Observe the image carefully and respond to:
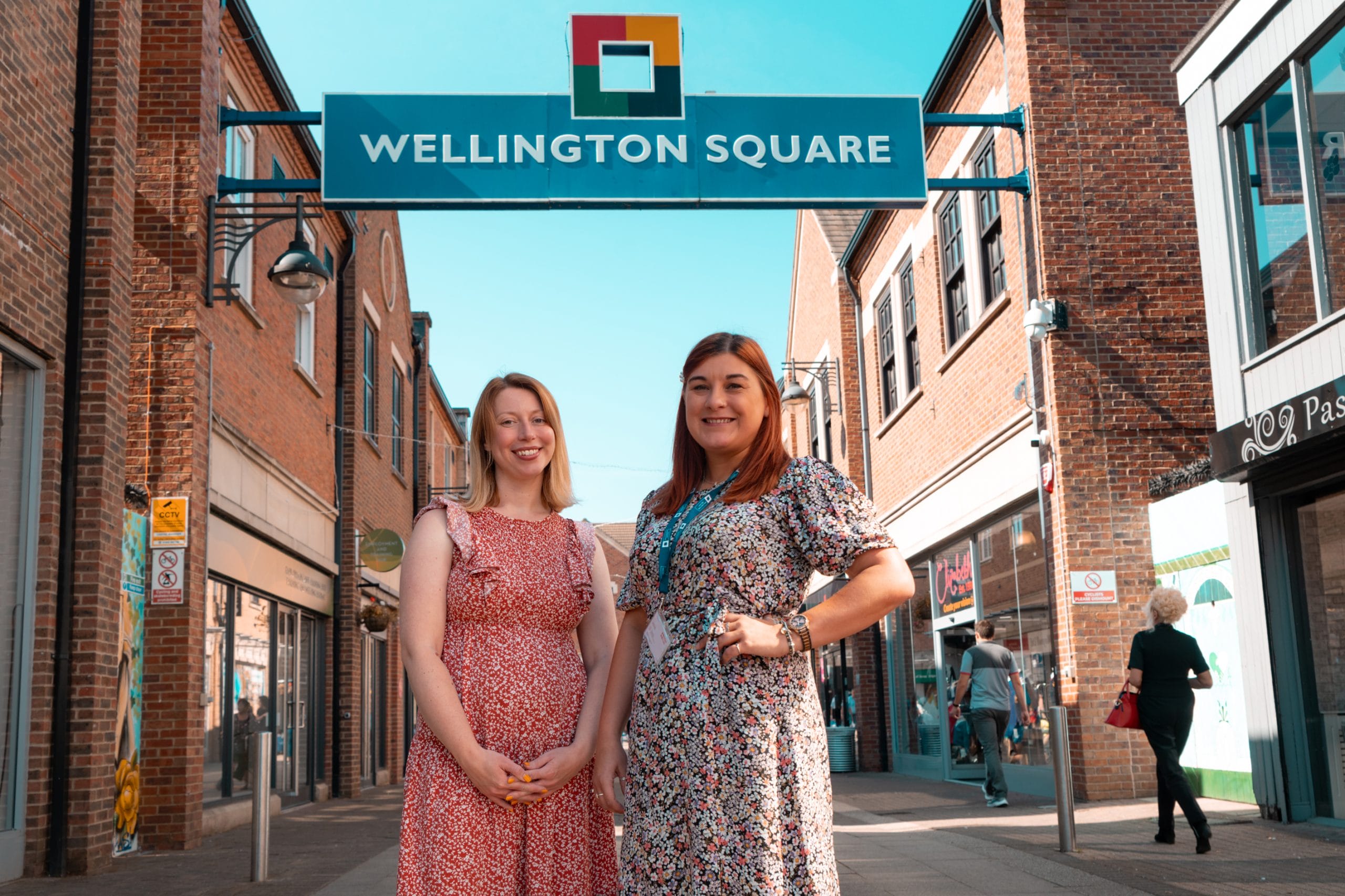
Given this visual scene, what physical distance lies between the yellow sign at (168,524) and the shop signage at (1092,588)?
7798mm

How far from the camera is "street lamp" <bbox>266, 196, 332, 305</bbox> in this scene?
1152 centimetres

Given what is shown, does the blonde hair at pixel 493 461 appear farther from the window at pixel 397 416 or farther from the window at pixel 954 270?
the window at pixel 397 416

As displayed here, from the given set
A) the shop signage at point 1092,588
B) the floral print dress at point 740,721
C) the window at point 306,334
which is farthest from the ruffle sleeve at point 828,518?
the window at point 306,334

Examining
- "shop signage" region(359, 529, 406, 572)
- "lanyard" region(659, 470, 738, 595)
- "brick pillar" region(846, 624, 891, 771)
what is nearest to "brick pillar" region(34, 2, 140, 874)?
"lanyard" region(659, 470, 738, 595)

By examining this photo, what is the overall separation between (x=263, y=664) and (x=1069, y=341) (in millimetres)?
9429

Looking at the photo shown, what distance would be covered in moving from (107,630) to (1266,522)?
330 inches

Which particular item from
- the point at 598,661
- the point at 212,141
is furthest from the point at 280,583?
the point at 598,661

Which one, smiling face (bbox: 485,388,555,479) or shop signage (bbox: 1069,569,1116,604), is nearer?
smiling face (bbox: 485,388,555,479)

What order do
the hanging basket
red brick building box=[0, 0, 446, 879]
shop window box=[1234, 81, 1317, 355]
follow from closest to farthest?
red brick building box=[0, 0, 446, 879], shop window box=[1234, 81, 1317, 355], the hanging basket

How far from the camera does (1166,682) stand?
9.05m

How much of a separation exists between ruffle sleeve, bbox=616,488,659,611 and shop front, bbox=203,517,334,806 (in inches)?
375

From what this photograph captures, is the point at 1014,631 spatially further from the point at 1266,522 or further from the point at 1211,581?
the point at 1266,522

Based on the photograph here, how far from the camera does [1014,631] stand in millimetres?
14742

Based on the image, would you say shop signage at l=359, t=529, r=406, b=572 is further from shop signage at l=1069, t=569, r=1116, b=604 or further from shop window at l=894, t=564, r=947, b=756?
shop signage at l=1069, t=569, r=1116, b=604
